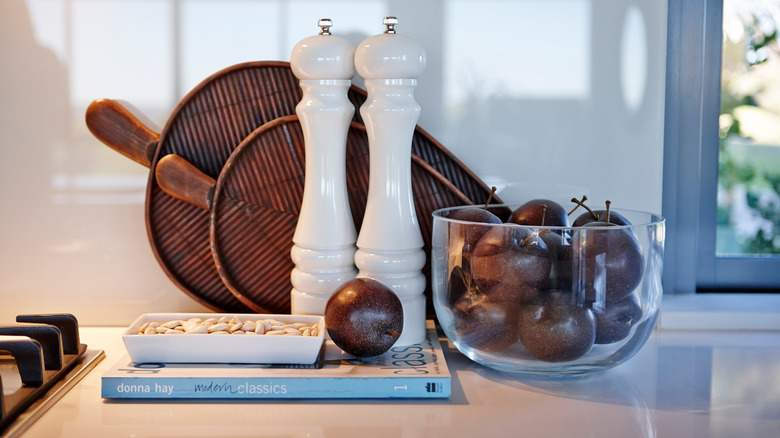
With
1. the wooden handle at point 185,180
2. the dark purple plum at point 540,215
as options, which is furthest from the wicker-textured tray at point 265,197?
the dark purple plum at point 540,215

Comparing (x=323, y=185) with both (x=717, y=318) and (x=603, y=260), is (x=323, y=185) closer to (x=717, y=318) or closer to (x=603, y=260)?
(x=603, y=260)

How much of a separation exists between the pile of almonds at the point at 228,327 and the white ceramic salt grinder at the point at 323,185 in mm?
72

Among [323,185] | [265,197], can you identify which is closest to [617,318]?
[323,185]

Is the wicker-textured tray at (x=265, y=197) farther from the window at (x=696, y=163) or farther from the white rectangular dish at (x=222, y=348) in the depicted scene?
the window at (x=696, y=163)

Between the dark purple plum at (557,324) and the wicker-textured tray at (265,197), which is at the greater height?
the wicker-textured tray at (265,197)

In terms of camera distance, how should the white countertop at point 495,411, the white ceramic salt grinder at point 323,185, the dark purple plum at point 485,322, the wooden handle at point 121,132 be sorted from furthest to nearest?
the wooden handle at point 121,132 → the white ceramic salt grinder at point 323,185 → the dark purple plum at point 485,322 → the white countertop at point 495,411

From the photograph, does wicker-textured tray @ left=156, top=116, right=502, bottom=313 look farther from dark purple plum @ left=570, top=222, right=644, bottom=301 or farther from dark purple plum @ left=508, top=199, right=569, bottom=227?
dark purple plum @ left=570, top=222, right=644, bottom=301

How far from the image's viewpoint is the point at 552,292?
27.6 inches

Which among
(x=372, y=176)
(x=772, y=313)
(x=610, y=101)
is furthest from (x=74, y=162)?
(x=772, y=313)

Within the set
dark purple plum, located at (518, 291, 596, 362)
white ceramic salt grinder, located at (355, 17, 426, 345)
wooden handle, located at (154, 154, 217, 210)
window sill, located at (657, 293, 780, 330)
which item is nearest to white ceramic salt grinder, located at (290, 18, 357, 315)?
white ceramic salt grinder, located at (355, 17, 426, 345)

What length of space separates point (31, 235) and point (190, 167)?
0.26 meters

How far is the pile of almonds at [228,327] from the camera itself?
0.74 meters

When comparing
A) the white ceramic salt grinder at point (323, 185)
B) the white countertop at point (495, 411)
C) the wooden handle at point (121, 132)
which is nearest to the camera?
the white countertop at point (495, 411)

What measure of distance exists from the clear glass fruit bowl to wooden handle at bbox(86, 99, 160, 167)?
41cm
